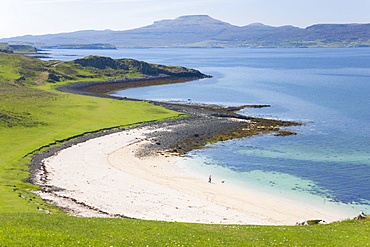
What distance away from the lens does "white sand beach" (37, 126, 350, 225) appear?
4619 cm

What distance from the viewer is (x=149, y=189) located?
2170 inches

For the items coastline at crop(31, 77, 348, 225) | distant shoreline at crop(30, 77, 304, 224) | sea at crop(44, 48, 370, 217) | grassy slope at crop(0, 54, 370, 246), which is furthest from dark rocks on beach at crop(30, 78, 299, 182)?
sea at crop(44, 48, 370, 217)

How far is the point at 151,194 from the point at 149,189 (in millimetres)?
2166

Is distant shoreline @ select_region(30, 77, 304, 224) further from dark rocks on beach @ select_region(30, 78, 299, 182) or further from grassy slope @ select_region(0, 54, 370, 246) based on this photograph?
grassy slope @ select_region(0, 54, 370, 246)

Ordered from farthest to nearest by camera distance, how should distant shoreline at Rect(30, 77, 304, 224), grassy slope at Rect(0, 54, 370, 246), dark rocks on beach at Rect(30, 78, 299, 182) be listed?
dark rocks on beach at Rect(30, 78, 299, 182) < distant shoreline at Rect(30, 77, 304, 224) < grassy slope at Rect(0, 54, 370, 246)

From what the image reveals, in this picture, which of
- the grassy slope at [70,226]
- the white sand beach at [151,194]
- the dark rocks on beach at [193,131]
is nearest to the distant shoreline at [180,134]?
the dark rocks on beach at [193,131]

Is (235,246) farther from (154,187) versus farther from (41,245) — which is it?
(154,187)

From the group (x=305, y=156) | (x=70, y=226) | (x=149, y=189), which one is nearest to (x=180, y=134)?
(x=305, y=156)

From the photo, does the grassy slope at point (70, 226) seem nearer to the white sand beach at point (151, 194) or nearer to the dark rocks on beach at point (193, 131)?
the dark rocks on beach at point (193, 131)

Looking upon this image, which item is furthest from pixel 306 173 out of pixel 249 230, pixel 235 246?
pixel 235 246

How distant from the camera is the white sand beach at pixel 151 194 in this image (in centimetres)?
4619

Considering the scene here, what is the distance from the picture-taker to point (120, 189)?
179ft

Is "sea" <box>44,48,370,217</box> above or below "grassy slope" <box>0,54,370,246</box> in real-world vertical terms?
below

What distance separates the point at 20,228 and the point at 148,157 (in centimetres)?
4408
